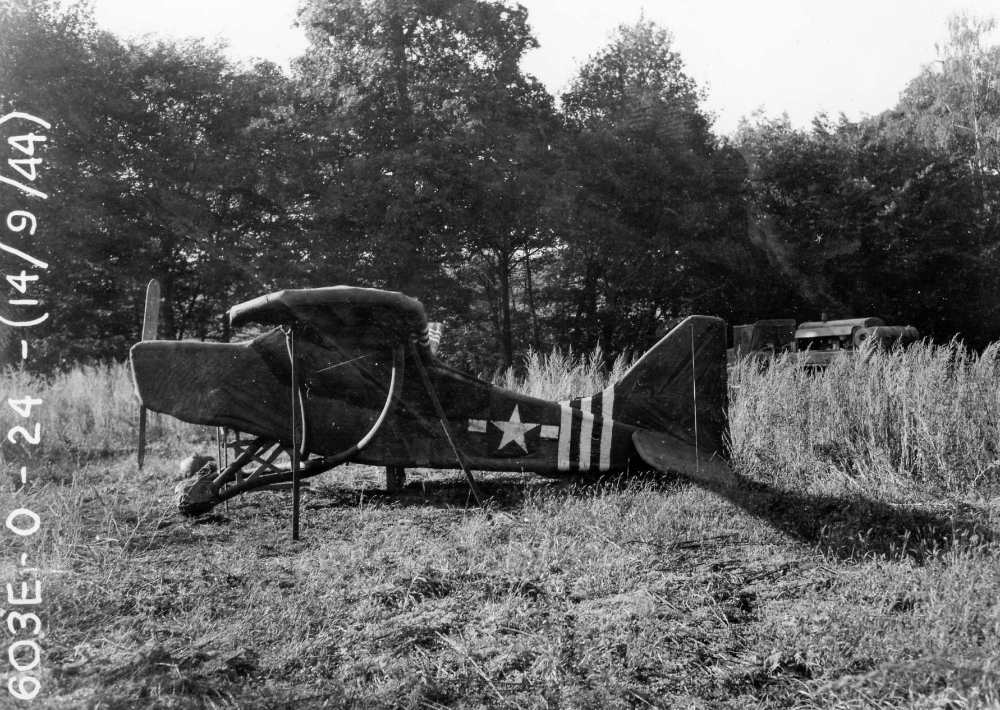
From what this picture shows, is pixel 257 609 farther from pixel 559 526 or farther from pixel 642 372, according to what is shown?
pixel 642 372

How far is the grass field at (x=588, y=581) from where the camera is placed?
266 centimetres

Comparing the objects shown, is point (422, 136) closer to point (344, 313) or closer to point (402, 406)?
point (402, 406)

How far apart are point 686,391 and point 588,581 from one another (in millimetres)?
2576

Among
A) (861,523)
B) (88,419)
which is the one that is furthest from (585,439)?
(88,419)

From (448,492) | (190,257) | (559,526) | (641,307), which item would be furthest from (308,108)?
(559,526)

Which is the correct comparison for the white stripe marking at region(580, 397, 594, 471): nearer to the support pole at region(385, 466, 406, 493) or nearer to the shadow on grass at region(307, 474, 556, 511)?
the shadow on grass at region(307, 474, 556, 511)

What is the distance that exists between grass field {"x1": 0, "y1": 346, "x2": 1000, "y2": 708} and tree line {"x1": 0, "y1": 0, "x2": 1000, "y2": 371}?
14831mm

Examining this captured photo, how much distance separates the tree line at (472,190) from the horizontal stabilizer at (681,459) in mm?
14919

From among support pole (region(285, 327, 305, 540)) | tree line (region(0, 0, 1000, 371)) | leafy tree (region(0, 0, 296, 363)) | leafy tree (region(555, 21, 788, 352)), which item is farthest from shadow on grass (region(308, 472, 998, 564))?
leafy tree (region(555, 21, 788, 352))

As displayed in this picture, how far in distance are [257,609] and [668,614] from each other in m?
1.72

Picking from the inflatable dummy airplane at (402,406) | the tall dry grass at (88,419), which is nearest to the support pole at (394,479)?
the inflatable dummy airplane at (402,406)

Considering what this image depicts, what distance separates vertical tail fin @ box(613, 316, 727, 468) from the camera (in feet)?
19.4

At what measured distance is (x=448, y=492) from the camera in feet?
20.2

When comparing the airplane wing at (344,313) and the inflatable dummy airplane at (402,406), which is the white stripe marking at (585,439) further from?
the airplane wing at (344,313)
